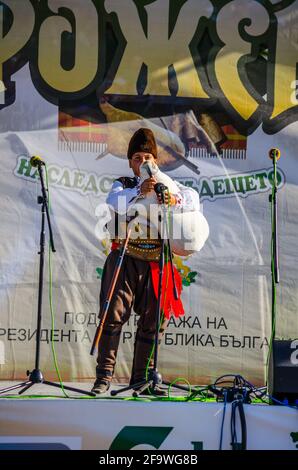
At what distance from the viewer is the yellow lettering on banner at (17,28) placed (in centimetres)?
516

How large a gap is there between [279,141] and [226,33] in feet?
2.56

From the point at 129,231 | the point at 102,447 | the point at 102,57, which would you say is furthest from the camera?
the point at 102,57

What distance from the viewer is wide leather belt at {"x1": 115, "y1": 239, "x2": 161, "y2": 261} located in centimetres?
443

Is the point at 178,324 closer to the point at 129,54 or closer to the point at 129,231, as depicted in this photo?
the point at 129,231

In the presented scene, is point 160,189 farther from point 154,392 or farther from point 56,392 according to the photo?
point 56,392

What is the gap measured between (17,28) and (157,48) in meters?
0.90

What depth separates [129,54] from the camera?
5215 millimetres

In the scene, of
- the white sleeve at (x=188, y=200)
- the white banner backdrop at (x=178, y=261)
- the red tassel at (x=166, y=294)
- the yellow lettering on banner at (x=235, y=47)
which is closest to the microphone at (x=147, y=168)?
the white sleeve at (x=188, y=200)

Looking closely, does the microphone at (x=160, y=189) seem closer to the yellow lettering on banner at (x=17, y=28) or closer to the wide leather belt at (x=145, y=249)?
the wide leather belt at (x=145, y=249)

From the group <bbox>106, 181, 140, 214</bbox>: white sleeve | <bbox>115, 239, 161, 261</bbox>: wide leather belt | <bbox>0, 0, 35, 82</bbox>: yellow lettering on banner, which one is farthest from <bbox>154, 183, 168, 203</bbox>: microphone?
<bbox>0, 0, 35, 82</bbox>: yellow lettering on banner

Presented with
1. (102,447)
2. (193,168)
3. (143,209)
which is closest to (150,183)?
(143,209)

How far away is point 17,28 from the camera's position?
16.9 ft

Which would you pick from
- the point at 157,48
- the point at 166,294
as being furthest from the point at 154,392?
the point at 157,48

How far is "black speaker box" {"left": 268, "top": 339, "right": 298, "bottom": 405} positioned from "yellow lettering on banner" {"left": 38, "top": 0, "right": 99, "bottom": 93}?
8.04ft
